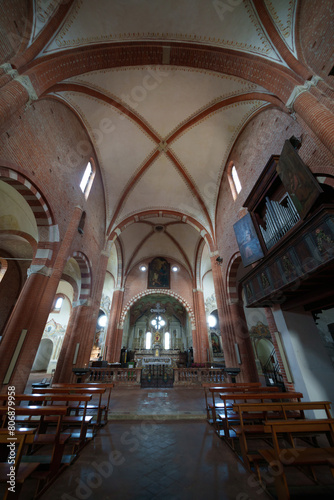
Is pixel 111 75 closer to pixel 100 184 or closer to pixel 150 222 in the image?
pixel 100 184

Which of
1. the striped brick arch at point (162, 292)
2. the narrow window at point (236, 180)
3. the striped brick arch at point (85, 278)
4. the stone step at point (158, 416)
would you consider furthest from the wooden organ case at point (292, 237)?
the striped brick arch at point (162, 292)

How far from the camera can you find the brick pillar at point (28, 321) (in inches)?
195

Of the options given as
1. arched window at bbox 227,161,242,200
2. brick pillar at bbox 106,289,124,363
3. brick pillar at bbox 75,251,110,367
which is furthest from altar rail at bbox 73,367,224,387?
arched window at bbox 227,161,242,200

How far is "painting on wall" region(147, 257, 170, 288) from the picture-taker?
1848 centimetres

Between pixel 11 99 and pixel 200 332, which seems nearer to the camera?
pixel 11 99

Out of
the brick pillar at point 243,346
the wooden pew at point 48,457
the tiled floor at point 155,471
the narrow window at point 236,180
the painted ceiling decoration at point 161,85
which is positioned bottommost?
the tiled floor at point 155,471

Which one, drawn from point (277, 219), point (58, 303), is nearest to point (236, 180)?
point (277, 219)

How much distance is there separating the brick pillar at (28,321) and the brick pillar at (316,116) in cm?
784

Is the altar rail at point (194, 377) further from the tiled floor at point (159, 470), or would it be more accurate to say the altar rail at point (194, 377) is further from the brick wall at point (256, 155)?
the tiled floor at point (159, 470)

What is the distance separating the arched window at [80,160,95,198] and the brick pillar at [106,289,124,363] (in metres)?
10.0

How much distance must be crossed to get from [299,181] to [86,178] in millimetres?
9043

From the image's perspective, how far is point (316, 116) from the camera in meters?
4.03

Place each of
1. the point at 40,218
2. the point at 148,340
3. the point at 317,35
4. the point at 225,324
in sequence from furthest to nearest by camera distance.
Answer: the point at 148,340 → the point at 225,324 → the point at 40,218 → the point at 317,35

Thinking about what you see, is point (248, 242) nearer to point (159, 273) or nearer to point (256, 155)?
point (256, 155)
